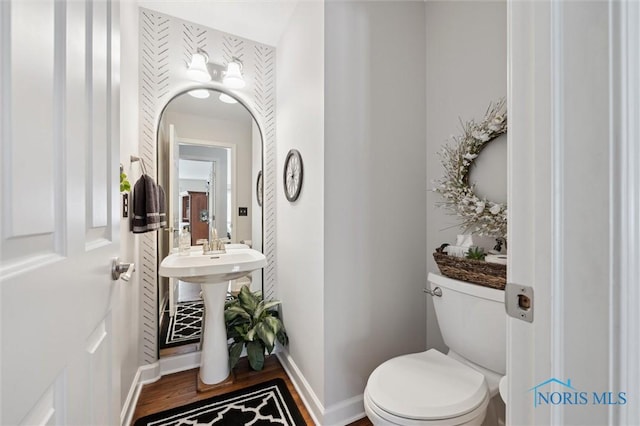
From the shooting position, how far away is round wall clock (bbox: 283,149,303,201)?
1.63 m

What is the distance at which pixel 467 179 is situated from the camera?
4.61 feet

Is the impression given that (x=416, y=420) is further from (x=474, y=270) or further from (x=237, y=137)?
(x=237, y=137)

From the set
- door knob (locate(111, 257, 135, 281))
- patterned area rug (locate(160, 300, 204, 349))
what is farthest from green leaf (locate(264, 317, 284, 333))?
door knob (locate(111, 257, 135, 281))

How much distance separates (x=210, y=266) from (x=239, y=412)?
0.82 m

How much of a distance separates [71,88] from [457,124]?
164cm

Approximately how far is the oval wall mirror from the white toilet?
4.40 feet

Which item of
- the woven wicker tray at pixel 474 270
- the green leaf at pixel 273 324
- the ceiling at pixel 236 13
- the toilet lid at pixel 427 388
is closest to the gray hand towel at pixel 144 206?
the green leaf at pixel 273 324

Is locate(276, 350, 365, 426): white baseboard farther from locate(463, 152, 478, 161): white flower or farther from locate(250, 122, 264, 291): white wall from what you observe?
locate(463, 152, 478, 161): white flower

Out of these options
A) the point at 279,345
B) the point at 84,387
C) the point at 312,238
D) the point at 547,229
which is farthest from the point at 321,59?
the point at 279,345

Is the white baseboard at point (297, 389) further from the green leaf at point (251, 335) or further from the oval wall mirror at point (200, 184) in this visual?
the green leaf at point (251, 335)

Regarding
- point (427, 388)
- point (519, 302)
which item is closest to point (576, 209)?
point (519, 302)

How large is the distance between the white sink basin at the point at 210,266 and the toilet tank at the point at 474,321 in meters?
1.11

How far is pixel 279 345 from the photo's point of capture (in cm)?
198

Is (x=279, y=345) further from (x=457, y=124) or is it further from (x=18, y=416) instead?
(x=457, y=124)
